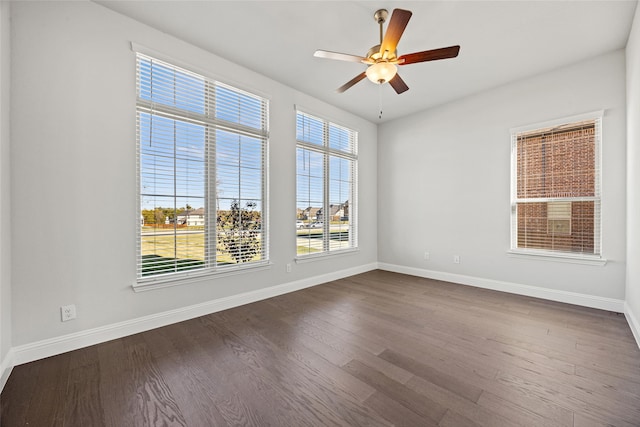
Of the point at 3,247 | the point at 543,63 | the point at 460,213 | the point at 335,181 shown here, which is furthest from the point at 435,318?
the point at 3,247

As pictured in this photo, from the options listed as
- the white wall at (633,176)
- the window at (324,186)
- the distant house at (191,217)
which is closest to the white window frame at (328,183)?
the window at (324,186)

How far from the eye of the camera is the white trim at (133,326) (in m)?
1.97

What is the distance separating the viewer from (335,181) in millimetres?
4445

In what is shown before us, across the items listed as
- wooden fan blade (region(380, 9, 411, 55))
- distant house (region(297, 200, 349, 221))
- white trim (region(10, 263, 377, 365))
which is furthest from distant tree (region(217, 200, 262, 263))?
wooden fan blade (region(380, 9, 411, 55))

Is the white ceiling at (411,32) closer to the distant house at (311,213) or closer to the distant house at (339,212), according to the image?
the distant house at (311,213)

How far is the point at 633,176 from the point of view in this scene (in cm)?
244

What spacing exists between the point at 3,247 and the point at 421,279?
4778 mm

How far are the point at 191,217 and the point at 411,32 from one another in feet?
9.63

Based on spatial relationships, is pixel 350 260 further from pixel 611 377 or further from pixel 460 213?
pixel 611 377

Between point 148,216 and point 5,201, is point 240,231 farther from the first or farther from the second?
Result: point 5,201

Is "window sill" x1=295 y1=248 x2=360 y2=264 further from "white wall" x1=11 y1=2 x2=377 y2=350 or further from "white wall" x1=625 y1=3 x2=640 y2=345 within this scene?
"white wall" x1=625 y1=3 x2=640 y2=345

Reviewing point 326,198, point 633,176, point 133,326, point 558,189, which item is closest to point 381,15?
point 326,198

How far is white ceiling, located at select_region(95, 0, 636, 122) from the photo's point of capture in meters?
2.27

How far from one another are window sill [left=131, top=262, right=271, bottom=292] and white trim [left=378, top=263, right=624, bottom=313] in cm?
282
